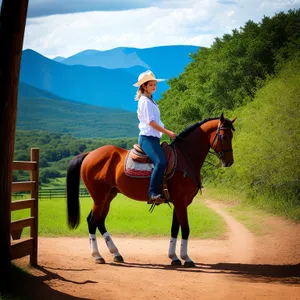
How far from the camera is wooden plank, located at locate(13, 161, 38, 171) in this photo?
1055 centimetres

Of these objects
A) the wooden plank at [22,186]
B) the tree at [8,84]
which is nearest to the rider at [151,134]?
the wooden plank at [22,186]

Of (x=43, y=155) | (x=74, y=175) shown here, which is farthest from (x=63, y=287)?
(x=43, y=155)

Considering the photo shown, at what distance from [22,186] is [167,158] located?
10.00ft

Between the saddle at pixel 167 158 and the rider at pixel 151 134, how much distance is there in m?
0.21

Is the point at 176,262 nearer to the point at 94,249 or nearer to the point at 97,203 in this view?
the point at 94,249

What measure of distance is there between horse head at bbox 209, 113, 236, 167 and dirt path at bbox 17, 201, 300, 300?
7.40 feet

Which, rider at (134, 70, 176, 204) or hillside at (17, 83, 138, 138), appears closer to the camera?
rider at (134, 70, 176, 204)

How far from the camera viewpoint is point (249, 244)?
16.2 meters

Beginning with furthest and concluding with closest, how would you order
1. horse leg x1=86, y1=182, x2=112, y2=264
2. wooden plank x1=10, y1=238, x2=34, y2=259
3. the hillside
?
the hillside → horse leg x1=86, y1=182, x2=112, y2=264 → wooden plank x1=10, y1=238, x2=34, y2=259

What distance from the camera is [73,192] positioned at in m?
13.0

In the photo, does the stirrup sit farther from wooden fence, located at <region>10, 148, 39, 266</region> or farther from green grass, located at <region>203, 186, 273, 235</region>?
green grass, located at <region>203, 186, 273, 235</region>

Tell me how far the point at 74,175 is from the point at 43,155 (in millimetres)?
84657

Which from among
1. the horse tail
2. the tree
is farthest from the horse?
the tree

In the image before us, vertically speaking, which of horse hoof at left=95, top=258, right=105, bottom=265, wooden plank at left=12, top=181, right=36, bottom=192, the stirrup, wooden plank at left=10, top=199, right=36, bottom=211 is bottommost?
horse hoof at left=95, top=258, right=105, bottom=265
